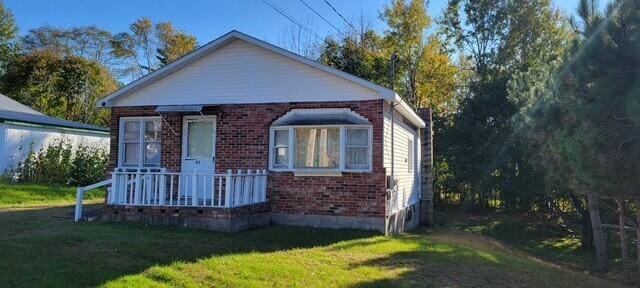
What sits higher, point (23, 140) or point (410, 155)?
point (23, 140)

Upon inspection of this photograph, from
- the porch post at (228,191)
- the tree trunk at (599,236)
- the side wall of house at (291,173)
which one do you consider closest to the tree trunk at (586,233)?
the tree trunk at (599,236)

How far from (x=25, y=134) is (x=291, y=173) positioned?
42.6 feet

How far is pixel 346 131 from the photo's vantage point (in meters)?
11.2

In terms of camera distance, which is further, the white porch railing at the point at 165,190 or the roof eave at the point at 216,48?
the roof eave at the point at 216,48

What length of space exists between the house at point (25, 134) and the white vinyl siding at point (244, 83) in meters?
8.12

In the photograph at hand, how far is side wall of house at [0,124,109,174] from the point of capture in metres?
18.2

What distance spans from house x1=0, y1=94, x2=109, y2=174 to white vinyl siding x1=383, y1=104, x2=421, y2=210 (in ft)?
46.1

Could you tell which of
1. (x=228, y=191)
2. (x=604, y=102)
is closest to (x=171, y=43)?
(x=228, y=191)

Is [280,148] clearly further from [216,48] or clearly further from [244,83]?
[216,48]

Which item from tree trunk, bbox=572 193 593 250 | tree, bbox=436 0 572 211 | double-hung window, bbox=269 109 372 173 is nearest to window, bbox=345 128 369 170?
double-hung window, bbox=269 109 372 173

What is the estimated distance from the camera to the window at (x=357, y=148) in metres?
11.2

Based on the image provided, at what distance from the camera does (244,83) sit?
1209 cm

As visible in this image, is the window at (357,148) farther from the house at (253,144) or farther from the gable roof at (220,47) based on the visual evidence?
the gable roof at (220,47)

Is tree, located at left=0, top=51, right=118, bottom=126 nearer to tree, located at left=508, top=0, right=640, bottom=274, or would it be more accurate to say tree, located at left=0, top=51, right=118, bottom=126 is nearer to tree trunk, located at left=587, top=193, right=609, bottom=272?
tree trunk, located at left=587, top=193, right=609, bottom=272
